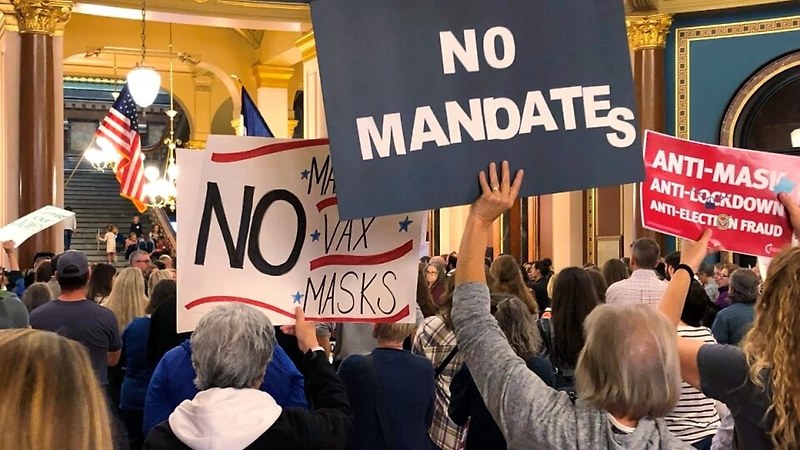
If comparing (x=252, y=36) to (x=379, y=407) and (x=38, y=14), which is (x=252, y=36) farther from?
(x=379, y=407)

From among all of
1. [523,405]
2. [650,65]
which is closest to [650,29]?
[650,65]

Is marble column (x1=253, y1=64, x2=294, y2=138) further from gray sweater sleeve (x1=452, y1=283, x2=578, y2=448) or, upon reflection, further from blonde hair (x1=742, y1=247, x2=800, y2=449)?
blonde hair (x1=742, y1=247, x2=800, y2=449)

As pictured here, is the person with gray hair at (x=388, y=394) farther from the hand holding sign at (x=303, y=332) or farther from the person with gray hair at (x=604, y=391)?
the person with gray hair at (x=604, y=391)

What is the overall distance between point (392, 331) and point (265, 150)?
109cm

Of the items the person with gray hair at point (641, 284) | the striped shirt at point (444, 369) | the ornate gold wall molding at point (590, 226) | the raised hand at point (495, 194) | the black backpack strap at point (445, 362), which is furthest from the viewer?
the ornate gold wall molding at point (590, 226)

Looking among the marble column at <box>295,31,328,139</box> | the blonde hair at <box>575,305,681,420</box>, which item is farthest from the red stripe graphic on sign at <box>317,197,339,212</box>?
the marble column at <box>295,31,328,139</box>

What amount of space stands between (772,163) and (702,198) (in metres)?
0.33

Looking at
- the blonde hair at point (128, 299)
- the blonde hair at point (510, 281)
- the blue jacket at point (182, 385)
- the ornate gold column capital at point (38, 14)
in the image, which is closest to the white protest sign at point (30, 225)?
the blonde hair at point (128, 299)

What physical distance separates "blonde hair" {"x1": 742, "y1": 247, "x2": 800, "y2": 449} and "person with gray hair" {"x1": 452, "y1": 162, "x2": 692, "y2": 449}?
8.2 inches

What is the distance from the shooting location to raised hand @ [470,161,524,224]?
3.01 meters

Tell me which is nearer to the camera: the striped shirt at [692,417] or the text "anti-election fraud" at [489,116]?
the text "anti-election fraud" at [489,116]

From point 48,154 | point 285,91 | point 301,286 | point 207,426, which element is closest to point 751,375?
point 207,426

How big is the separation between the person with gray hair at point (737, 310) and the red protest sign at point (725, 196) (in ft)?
6.68

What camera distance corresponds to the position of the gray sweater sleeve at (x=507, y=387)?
2.52 meters
